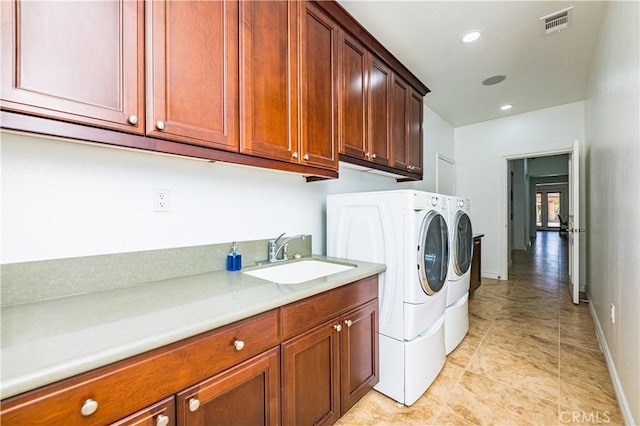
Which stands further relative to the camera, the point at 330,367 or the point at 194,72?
the point at 330,367

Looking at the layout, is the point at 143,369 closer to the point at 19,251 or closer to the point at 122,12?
the point at 19,251

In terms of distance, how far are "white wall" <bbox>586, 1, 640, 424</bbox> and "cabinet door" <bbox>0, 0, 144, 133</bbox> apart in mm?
2291

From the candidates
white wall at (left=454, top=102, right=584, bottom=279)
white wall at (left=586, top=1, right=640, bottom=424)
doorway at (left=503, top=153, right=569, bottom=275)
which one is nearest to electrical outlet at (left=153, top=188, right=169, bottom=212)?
white wall at (left=586, top=1, right=640, bottom=424)

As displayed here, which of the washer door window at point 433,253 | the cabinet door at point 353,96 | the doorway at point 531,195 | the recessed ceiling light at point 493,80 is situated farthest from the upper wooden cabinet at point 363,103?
the doorway at point 531,195

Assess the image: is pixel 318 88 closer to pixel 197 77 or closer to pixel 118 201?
pixel 197 77

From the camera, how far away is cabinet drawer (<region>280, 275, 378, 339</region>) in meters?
1.18

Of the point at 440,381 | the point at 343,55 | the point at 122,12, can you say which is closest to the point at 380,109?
the point at 343,55

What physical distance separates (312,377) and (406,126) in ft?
7.40

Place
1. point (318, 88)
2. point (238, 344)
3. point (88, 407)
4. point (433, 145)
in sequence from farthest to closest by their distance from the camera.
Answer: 1. point (433, 145)
2. point (318, 88)
3. point (238, 344)
4. point (88, 407)

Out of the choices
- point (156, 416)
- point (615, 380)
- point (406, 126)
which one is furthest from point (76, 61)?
point (615, 380)

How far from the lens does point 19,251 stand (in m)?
1.03

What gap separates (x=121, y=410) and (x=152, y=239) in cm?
80

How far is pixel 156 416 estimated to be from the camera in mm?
808

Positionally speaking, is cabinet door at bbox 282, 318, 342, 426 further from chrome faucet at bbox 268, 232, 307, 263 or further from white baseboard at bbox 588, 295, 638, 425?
white baseboard at bbox 588, 295, 638, 425
